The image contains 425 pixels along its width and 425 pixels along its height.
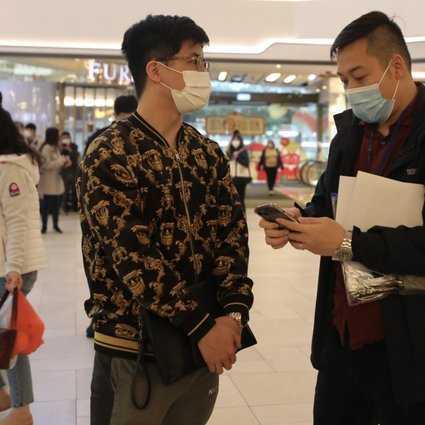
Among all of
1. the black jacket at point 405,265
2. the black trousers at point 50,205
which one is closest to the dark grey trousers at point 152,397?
the black jacket at point 405,265

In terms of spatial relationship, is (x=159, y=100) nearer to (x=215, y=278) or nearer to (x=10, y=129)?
(x=215, y=278)

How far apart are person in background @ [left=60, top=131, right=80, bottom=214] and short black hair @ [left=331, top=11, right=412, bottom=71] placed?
10199 millimetres

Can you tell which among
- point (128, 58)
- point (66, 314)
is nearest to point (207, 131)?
point (66, 314)

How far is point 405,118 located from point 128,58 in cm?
83

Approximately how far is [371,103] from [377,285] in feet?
1.74

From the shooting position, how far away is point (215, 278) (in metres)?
1.83

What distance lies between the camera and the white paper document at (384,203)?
5.58 ft

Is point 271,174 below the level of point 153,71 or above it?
below

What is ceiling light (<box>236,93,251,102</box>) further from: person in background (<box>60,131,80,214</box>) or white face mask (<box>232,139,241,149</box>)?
person in background (<box>60,131,80,214</box>)

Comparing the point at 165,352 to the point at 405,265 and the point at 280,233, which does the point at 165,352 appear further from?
the point at 405,265

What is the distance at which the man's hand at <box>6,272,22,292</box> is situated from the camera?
2.96 m

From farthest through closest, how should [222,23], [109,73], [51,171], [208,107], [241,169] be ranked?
[208,107], [109,73], [241,169], [222,23], [51,171]

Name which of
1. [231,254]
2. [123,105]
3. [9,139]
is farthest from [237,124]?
[231,254]

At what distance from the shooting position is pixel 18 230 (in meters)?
3.00
